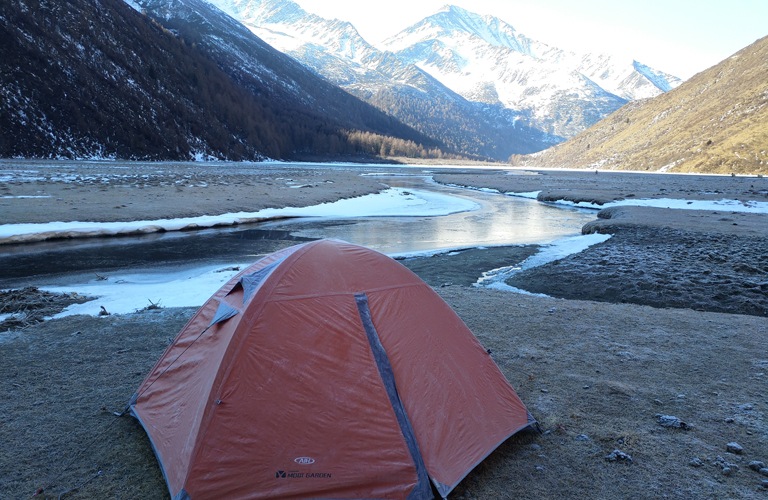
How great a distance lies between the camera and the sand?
4.36 metres

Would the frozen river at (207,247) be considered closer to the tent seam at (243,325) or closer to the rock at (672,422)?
the tent seam at (243,325)

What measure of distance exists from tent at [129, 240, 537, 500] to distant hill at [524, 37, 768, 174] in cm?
9739

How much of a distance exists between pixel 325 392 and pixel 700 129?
130m

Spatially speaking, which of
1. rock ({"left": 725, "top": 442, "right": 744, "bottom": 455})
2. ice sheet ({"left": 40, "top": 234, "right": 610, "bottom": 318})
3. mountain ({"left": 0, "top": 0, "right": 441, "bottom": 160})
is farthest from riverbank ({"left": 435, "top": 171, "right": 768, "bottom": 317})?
mountain ({"left": 0, "top": 0, "right": 441, "bottom": 160})

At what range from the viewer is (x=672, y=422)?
5.16 metres

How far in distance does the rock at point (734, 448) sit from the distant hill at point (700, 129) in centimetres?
9594

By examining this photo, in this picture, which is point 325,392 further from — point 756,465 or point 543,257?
point 543,257

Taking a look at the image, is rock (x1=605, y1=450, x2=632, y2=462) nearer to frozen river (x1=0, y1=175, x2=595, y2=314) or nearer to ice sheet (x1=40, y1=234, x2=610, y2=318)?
ice sheet (x1=40, y1=234, x2=610, y2=318)

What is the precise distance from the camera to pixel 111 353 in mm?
7262

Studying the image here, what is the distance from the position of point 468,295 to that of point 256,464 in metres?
7.40

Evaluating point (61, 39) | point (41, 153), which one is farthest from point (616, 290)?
point (61, 39)

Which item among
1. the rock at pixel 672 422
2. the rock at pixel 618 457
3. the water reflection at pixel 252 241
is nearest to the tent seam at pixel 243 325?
the rock at pixel 618 457

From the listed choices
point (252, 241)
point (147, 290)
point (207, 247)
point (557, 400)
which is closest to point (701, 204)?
point (252, 241)

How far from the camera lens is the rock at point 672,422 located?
508 cm
